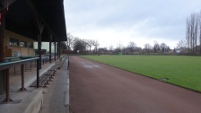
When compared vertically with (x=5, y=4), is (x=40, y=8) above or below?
above

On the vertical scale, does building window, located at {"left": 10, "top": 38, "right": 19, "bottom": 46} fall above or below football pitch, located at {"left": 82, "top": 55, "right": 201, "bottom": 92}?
above

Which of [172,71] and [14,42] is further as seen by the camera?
[14,42]

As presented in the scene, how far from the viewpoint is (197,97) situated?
908 centimetres

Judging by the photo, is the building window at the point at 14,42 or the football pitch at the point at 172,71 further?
the building window at the point at 14,42

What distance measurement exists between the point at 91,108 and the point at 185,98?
3.79 m

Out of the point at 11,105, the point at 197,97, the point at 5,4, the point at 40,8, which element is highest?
the point at 40,8

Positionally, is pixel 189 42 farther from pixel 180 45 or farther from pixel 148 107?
pixel 148 107

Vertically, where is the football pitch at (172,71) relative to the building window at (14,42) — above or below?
below

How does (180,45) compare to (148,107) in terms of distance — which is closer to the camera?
(148,107)

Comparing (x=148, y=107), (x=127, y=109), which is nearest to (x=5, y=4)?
(x=127, y=109)

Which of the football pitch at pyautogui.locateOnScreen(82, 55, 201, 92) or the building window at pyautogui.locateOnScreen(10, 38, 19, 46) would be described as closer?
the football pitch at pyautogui.locateOnScreen(82, 55, 201, 92)

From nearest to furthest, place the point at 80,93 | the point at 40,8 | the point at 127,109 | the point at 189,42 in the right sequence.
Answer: the point at 127,109 < the point at 80,93 < the point at 40,8 < the point at 189,42

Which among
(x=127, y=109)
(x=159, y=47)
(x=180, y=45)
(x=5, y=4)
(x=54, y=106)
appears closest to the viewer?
(x=5, y=4)

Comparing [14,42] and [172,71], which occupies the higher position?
[14,42]
